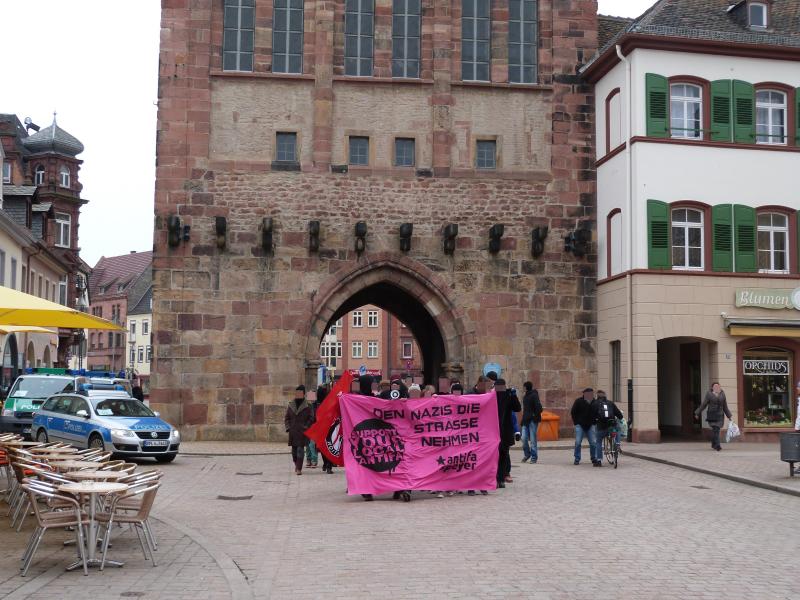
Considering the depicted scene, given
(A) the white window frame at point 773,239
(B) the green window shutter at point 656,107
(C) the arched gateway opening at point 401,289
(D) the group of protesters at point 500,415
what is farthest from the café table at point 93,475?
(A) the white window frame at point 773,239

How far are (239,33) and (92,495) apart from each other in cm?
2062

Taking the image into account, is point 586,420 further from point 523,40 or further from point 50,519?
point 523,40

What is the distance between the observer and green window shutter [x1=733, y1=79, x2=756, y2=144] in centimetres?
2645

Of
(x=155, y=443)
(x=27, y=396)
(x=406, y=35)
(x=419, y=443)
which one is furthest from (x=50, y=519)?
(x=406, y=35)

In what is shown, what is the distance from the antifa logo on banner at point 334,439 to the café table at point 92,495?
808cm

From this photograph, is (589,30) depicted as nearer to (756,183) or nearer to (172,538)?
(756,183)

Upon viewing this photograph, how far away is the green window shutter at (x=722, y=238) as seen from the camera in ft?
85.0

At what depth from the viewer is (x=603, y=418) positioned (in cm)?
1970

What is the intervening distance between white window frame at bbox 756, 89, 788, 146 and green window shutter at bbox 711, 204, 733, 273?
7.77 feet

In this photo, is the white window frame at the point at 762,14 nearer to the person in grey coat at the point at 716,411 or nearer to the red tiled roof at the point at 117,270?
the person in grey coat at the point at 716,411

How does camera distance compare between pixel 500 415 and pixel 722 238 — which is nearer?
pixel 500 415

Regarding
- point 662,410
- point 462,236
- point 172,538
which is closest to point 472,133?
point 462,236

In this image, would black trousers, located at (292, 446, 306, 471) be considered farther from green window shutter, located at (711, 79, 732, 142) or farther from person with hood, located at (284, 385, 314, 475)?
green window shutter, located at (711, 79, 732, 142)

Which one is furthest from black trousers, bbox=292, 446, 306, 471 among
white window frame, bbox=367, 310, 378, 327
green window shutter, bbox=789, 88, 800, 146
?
white window frame, bbox=367, 310, 378, 327
